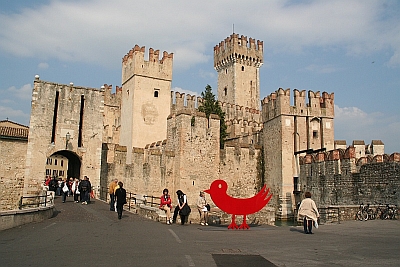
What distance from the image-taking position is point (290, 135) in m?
32.1

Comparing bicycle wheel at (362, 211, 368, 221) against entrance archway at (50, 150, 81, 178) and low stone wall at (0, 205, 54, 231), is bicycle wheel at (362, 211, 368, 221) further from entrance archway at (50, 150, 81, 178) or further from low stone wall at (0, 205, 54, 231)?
entrance archway at (50, 150, 81, 178)

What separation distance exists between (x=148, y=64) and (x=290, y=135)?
16.6 metres

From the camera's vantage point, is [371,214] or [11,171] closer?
[371,214]

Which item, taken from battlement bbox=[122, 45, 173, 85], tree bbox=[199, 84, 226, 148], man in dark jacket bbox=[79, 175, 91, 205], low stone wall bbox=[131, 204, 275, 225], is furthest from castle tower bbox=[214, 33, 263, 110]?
low stone wall bbox=[131, 204, 275, 225]

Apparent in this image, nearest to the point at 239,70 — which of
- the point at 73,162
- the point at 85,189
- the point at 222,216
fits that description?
the point at 73,162

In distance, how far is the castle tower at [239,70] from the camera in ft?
216

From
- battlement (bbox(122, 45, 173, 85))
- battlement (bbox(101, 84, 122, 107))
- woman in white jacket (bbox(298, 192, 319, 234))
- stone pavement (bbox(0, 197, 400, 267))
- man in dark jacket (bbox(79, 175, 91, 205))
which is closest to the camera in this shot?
stone pavement (bbox(0, 197, 400, 267))

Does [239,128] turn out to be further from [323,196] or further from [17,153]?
[17,153]

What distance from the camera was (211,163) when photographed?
30688 millimetres

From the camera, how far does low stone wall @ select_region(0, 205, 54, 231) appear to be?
1313 cm

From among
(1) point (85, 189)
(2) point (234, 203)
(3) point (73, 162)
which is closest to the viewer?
(2) point (234, 203)

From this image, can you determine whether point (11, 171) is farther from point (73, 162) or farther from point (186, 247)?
point (186, 247)

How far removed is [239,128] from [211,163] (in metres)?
14.1

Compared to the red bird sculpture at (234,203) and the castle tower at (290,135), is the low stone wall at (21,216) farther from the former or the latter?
the castle tower at (290,135)
